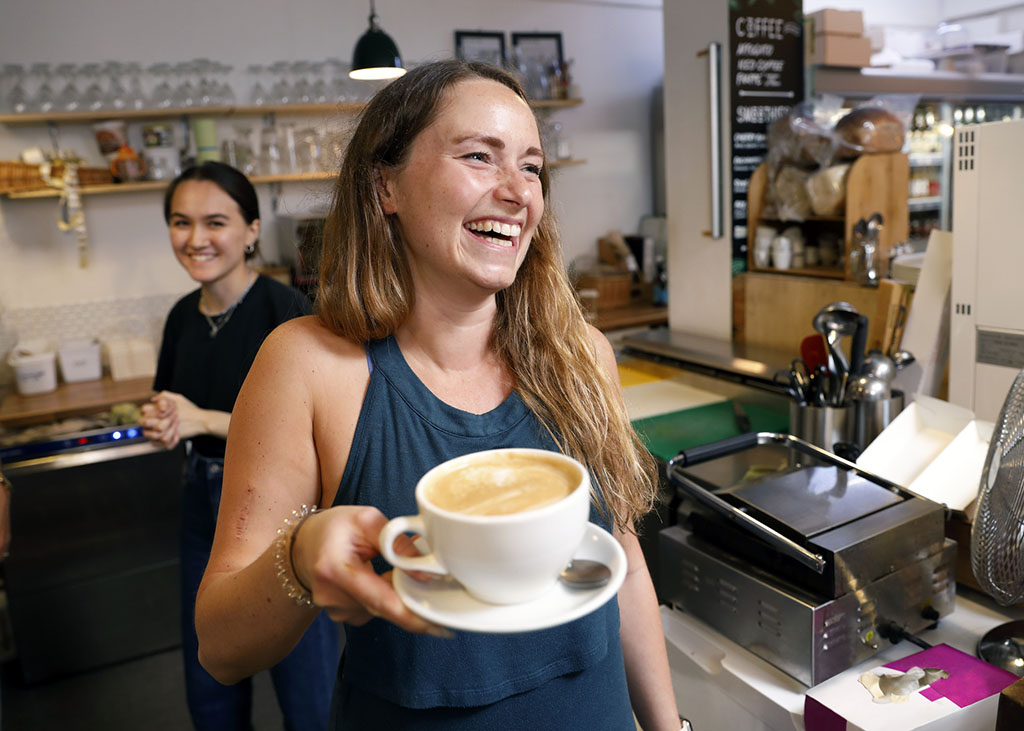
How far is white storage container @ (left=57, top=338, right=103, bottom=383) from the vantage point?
394cm

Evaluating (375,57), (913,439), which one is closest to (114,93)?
(375,57)

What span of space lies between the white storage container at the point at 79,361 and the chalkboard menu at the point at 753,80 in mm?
3029

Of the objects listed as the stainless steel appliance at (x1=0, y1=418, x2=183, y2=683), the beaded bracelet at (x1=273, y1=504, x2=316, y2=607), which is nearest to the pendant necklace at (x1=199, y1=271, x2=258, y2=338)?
the stainless steel appliance at (x1=0, y1=418, x2=183, y2=683)

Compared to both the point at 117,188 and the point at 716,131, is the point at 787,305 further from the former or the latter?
the point at 117,188

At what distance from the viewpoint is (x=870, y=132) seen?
283 centimetres

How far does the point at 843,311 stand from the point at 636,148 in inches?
154

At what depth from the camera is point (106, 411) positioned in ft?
11.9

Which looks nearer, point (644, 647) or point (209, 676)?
point (644, 647)

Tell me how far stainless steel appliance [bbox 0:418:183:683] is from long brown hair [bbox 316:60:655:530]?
8.31ft

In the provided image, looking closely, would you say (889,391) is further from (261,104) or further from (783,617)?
(261,104)

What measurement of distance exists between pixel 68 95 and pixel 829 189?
134 inches

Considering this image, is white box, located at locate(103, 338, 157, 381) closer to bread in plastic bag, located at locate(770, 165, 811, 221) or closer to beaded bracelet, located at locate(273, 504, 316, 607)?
bread in plastic bag, located at locate(770, 165, 811, 221)

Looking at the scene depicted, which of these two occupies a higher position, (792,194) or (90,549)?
(792,194)

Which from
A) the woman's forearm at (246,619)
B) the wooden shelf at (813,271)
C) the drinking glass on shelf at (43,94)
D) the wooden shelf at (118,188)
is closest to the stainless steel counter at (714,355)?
the wooden shelf at (813,271)
